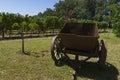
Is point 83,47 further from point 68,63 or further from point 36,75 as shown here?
point 36,75

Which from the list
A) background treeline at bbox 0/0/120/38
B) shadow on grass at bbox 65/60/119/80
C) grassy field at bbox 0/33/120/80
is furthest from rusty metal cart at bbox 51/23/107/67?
background treeline at bbox 0/0/120/38

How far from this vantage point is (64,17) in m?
12.2

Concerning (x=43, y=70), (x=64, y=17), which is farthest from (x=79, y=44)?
(x=64, y=17)

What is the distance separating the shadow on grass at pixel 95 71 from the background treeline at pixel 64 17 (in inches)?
90.8

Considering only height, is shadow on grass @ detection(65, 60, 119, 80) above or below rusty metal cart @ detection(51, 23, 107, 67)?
below

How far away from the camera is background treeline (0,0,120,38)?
28.1 m

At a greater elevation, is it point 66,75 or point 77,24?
point 77,24

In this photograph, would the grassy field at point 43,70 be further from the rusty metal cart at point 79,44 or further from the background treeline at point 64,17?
the background treeline at point 64,17

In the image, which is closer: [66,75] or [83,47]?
[66,75]

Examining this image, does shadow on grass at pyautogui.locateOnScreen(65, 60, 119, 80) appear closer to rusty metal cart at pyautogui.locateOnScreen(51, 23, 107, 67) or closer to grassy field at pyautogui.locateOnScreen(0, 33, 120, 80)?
grassy field at pyautogui.locateOnScreen(0, 33, 120, 80)

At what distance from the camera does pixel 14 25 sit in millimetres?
29219

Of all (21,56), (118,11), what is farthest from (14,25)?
(21,56)

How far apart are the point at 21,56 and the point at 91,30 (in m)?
3.35

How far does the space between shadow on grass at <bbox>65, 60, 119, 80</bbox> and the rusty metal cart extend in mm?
338
